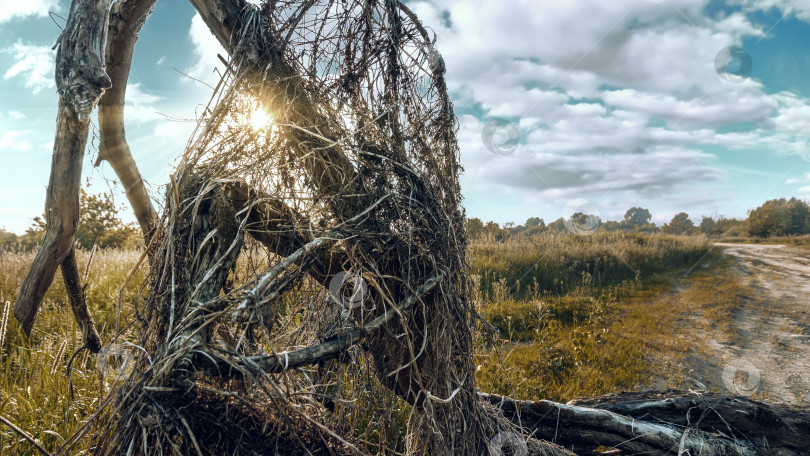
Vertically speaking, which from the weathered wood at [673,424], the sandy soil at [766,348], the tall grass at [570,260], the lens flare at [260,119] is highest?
the lens flare at [260,119]

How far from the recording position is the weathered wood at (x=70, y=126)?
1.85 m

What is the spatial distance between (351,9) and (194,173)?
49.7 inches

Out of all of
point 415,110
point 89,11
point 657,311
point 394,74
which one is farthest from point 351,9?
point 657,311

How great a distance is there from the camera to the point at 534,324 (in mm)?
7715

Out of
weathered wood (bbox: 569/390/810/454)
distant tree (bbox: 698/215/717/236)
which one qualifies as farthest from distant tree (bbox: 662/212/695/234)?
weathered wood (bbox: 569/390/810/454)

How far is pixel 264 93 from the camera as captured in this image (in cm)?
209

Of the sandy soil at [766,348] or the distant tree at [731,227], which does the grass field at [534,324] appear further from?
the distant tree at [731,227]

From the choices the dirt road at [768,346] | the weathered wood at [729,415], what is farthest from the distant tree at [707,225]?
the weathered wood at [729,415]

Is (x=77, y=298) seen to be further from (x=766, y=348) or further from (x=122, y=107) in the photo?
(x=766, y=348)

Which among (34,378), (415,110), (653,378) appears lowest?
(653,378)

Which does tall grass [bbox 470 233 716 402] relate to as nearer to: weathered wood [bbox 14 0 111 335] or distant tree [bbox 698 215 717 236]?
A: weathered wood [bbox 14 0 111 335]

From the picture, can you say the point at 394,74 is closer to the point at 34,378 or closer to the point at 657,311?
the point at 34,378

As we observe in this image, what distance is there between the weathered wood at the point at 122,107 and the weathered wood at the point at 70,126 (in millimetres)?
463

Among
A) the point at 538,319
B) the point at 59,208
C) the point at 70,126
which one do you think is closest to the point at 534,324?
the point at 538,319
